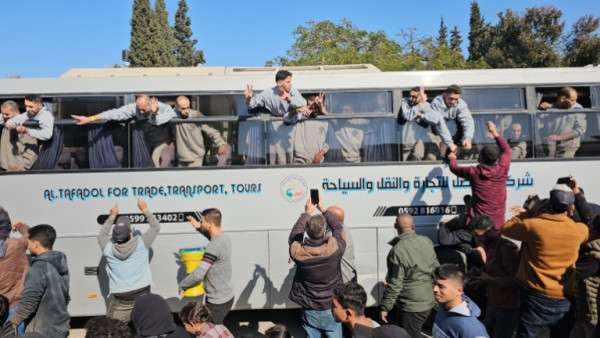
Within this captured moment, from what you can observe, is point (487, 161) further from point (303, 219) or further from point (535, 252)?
point (303, 219)

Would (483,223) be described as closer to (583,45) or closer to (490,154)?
(490,154)

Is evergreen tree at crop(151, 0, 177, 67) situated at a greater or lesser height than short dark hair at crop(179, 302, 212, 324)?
greater

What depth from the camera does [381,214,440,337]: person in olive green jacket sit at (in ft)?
17.8

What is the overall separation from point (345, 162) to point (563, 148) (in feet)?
10.8

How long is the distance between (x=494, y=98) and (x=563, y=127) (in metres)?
1.11

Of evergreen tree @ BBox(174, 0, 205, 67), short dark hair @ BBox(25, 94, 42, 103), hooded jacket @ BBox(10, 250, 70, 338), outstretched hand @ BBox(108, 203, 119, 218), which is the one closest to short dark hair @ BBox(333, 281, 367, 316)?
hooded jacket @ BBox(10, 250, 70, 338)

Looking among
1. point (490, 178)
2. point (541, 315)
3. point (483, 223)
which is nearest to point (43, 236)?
point (483, 223)

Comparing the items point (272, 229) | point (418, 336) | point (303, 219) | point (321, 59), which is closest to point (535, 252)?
point (418, 336)

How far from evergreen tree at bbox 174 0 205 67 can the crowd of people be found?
44.1m

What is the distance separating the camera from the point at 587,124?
7.49 meters

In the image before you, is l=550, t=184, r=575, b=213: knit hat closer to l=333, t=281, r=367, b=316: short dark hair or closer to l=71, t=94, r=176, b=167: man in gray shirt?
l=333, t=281, r=367, b=316: short dark hair

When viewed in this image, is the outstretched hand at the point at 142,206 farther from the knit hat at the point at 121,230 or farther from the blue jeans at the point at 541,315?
the blue jeans at the point at 541,315

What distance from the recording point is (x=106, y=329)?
11.3 feet

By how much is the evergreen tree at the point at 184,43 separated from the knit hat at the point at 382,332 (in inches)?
1918
